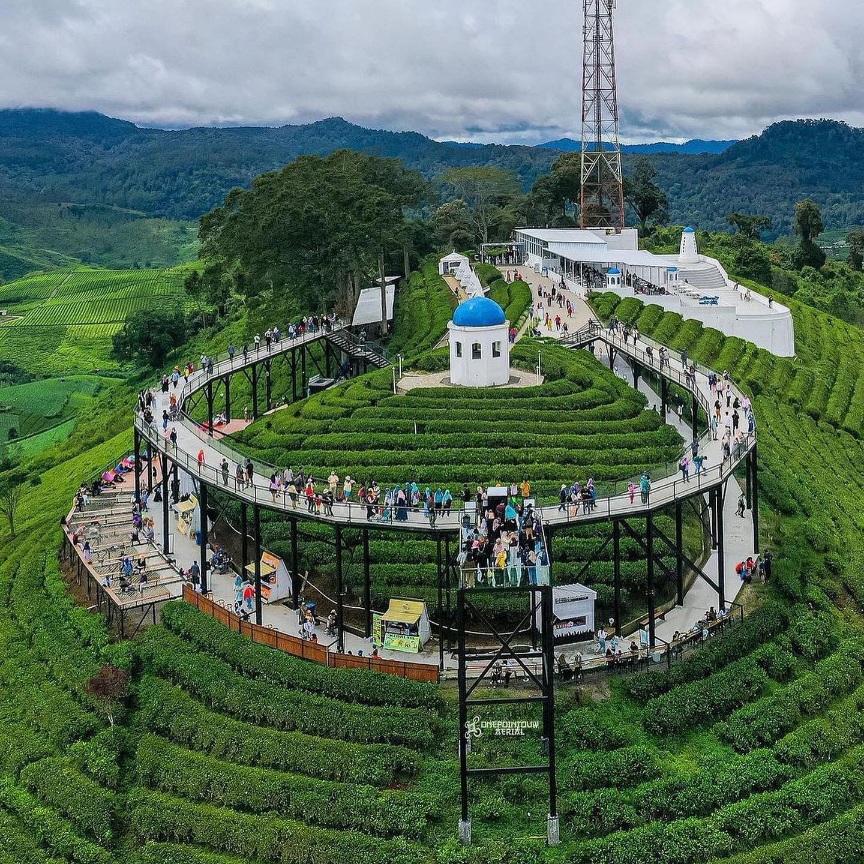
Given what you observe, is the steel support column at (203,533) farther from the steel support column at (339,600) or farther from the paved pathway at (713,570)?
the paved pathway at (713,570)

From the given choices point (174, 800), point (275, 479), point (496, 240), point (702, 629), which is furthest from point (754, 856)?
point (496, 240)

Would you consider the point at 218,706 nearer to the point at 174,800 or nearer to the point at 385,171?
the point at 174,800

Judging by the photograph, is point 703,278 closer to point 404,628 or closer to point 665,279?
point 665,279

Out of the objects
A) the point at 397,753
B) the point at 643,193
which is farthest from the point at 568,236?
the point at 397,753

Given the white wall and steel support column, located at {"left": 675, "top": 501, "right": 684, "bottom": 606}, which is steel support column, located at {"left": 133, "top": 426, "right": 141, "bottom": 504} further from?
steel support column, located at {"left": 675, "top": 501, "right": 684, "bottom": 606}

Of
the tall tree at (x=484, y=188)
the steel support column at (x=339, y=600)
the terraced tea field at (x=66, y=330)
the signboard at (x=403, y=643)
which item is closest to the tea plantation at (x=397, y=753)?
the steel support column at (x=339, y=600)

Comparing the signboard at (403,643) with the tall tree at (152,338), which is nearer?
the signboard at (403,643)

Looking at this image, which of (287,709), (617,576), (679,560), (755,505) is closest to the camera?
(287,709)

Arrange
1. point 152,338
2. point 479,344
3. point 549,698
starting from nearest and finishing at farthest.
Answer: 1. point 549,698
2. point 479,344
3. point 152,338
